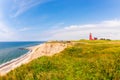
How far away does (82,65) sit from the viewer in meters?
20.7

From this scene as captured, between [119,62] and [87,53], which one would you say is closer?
[119,62]

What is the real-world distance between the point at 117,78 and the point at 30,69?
973 centimetres

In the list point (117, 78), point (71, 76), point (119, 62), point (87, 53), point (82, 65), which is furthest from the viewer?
point (87, 53)

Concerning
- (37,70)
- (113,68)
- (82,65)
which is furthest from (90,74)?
(37,70)

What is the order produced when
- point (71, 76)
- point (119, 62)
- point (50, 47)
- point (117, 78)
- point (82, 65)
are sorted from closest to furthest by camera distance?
point (117, 78)
point (71, 76)
point (119, 62)
point (82, 65)
point (50, 47)

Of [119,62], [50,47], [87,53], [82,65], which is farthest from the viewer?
[50,47]

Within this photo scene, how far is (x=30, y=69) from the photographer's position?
20125 mm

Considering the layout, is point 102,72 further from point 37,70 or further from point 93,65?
point 37,70

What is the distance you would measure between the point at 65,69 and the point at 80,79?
4.40 m

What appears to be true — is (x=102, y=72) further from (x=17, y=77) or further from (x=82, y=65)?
(x=17, y=77)

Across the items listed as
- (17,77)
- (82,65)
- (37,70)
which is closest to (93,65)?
(82,65)

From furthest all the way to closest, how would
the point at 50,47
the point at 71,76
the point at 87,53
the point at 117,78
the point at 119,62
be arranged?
1. the point at 50,47
2. the point at 87,53
3. the point at 119,62
4. the point at 71,76
5. the point at 117,78

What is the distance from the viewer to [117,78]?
49.2 ft

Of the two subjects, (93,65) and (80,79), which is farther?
(93,65)
